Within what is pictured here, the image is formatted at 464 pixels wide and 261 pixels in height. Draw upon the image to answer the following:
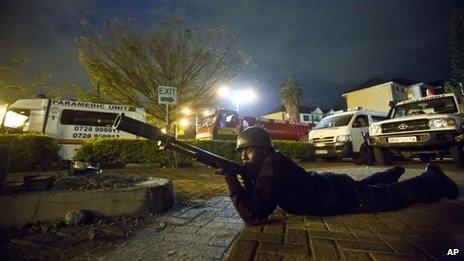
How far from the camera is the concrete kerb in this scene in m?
2.74

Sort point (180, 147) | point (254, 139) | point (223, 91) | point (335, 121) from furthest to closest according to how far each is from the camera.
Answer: point (223, 91) < point (335, 121) < point (254, 139) < point (180, 147)

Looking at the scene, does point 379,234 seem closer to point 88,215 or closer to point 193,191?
point 88,215

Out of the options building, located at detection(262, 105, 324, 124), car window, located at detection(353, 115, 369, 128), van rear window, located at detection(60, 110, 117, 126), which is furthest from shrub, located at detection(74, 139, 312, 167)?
building, located at detection(262, 105, 324, 124)

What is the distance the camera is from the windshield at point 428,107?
24.2 feet

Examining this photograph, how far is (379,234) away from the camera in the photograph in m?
2.40

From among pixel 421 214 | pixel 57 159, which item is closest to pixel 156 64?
pixel 57 159

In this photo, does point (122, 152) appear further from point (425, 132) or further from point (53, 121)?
point (425, 132)

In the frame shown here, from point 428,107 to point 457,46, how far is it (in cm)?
3754

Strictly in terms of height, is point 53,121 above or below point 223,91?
below

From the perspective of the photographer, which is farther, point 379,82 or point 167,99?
point 379,82

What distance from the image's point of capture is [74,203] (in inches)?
115

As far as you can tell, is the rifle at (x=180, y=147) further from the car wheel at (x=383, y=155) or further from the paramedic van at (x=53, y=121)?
the paramedic van at (x=53, y=121)

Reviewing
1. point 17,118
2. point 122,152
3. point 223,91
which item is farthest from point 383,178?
point 223,91

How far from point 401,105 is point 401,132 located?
5.65 feet
